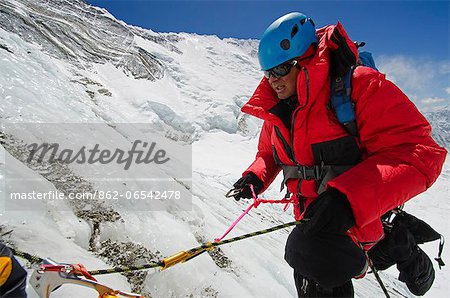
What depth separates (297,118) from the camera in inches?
104

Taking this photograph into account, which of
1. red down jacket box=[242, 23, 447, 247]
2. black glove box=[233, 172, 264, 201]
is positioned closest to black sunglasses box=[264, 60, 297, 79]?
red down jacket box=[242, 23, 447, 247]

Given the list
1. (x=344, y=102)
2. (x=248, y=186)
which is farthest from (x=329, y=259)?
(x=248, y=186)

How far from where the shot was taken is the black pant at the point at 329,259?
226 cm

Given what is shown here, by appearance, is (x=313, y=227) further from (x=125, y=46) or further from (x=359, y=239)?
(x=125, y=46)

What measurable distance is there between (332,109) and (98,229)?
9.86ft

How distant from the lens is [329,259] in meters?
2.24

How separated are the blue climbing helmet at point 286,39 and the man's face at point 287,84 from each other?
0.14m

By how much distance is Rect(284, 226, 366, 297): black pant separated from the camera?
2.26 m

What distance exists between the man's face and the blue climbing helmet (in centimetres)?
14

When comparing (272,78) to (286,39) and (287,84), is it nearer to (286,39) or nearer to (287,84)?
(287,84)

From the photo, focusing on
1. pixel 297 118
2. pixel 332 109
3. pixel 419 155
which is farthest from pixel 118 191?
pixel 419 155

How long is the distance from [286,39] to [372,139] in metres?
1.21

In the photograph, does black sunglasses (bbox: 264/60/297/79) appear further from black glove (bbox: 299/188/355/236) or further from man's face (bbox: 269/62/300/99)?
black glove (bbox: 299/188/355/236)

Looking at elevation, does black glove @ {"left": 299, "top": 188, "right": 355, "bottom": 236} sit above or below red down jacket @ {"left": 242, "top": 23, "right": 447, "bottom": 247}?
below
